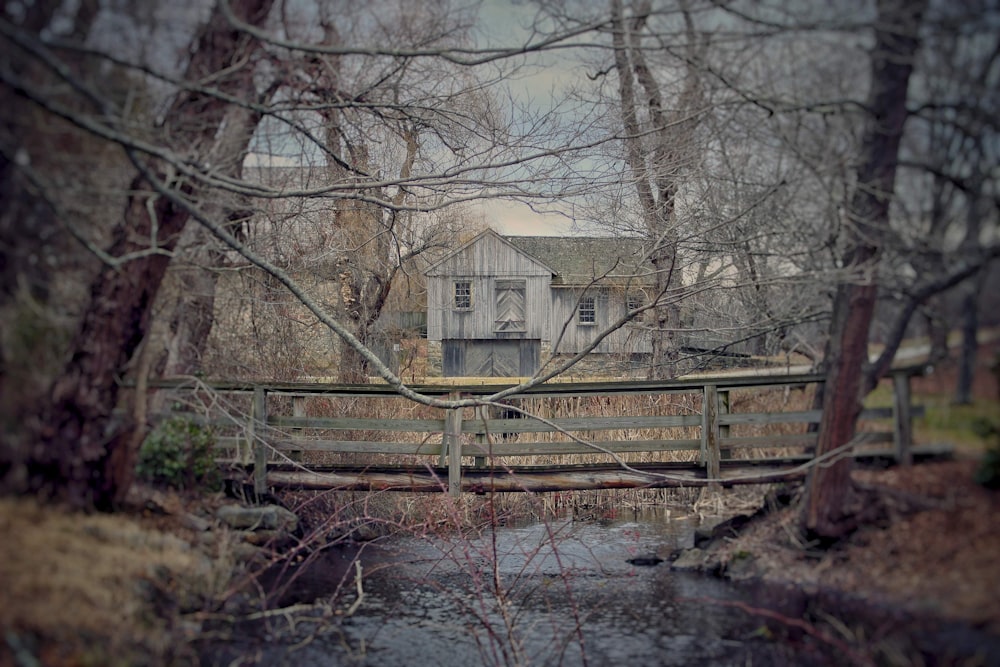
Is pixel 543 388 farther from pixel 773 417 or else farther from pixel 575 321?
pixel 575 321

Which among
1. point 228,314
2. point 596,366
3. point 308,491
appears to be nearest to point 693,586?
point 308,491

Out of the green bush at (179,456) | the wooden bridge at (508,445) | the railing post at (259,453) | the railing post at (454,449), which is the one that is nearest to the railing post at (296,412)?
the wooden bridge at (508,445)

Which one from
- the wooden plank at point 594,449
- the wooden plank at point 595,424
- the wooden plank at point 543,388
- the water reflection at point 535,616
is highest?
the wooden plank at point 543,388

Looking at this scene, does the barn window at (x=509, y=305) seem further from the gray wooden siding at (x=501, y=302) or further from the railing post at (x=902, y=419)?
the railing post at (x=902, y=419)

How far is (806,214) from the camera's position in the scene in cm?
695

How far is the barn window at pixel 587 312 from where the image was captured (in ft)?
74.3

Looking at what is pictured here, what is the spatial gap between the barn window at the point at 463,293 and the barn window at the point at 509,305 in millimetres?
783

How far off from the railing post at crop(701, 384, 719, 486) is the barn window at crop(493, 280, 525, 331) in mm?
14751

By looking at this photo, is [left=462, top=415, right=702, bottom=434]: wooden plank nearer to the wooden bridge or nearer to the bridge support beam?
the wooden bridge

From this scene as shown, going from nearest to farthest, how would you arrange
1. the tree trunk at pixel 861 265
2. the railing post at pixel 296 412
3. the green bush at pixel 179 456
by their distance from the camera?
the tree trunk at pixel 861 265 < the green bush at pixel 179 456 < the railing post at pixel 296 412

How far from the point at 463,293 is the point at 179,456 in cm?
1636

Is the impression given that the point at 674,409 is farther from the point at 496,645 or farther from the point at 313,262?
the point at 496,645

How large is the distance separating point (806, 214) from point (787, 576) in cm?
301

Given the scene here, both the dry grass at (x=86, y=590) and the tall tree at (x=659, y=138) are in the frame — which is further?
the tall tree at (x=659, y=138)
